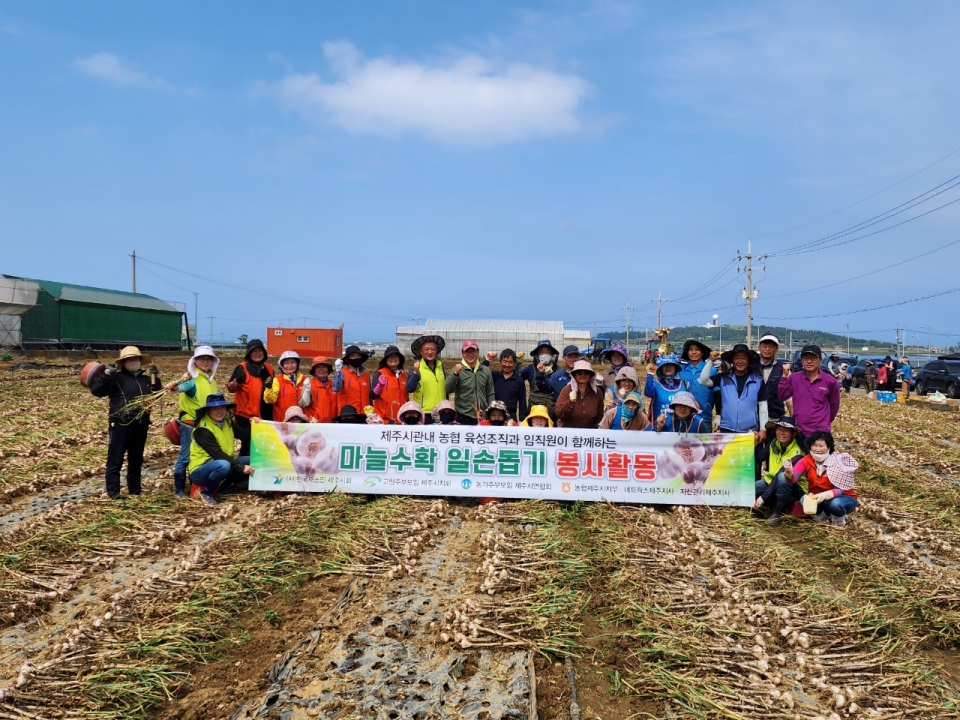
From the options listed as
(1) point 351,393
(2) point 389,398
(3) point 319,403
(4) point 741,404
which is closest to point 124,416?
(3) point 319,403

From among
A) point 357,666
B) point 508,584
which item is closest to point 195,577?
point 357,666

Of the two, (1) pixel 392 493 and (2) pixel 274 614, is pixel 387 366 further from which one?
(2) pixel 274 614

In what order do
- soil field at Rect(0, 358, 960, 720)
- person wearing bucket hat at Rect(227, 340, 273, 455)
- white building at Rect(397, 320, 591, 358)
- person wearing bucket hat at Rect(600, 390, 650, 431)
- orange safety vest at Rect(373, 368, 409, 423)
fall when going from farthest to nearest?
white building at Rect(397, 320, 591, 358), orange safety vest at Rect(373, 368, 409, 423), person wearing bucket hat at Rect(227, 340, 273, 455), person wearing bucket hat at Rect(600, 390, 650, 431), soil field at Rect(0, 358, 960, 720)

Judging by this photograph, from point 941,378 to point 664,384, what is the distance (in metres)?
22.3

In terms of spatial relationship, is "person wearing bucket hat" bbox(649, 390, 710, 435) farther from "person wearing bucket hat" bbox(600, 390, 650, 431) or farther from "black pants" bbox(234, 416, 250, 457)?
"black pants" bbox(234, 416, 250, 457)

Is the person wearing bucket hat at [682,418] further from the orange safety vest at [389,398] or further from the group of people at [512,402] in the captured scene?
the orange safety vest at [389,398]

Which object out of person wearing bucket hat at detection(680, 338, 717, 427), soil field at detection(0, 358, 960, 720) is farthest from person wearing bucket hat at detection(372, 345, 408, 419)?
person wearing bucket hat at detection(680, 338, 717, 427)

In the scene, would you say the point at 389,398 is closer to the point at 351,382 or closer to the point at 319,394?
the point at 351,382

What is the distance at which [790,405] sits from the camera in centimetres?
730

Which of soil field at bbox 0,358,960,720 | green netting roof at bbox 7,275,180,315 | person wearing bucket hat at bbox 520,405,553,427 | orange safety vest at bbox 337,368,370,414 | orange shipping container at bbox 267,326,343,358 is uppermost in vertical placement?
green netting roof at bbox 7,275,180,315

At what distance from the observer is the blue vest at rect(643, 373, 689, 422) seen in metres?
7.42

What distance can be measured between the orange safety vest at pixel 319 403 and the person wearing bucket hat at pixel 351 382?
114 millimetres

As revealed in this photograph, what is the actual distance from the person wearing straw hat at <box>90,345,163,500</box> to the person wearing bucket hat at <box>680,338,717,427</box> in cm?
625

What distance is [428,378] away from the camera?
7934mm
